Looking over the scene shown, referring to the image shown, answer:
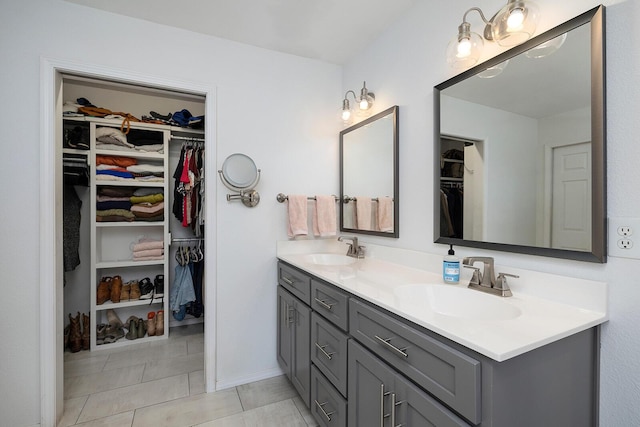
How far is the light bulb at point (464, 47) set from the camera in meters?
1.23

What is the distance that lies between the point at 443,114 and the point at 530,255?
0.78m

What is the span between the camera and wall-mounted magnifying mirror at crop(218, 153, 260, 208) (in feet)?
6.40

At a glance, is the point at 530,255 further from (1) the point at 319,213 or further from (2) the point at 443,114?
(1) the point at 319,213

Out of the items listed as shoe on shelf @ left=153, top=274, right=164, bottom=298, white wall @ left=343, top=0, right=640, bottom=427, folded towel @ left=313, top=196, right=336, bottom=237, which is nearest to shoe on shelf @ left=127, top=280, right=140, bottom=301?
shoe on shelf @ left=153, top=274, right=164, bottom=298

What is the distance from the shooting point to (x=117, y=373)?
Answer: 2.14 meters

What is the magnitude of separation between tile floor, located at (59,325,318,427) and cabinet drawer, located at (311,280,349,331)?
0.73 meters

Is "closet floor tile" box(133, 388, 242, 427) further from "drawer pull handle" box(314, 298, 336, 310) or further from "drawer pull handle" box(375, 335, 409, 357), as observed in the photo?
"drawer pull handle" box(375, 335, 409, 357)

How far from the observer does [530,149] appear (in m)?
1.14

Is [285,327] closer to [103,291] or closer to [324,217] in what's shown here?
[324,217]

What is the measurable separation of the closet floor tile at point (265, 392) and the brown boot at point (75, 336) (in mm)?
1551

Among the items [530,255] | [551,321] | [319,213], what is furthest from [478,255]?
[319,213]

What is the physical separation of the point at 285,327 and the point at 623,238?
5.65 ft

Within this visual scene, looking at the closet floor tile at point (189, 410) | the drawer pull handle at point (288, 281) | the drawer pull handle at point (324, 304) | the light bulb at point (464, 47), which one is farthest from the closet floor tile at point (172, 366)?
the light bulb at point (464, 47)

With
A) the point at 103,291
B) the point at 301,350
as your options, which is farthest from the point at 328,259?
the point at 103,291
